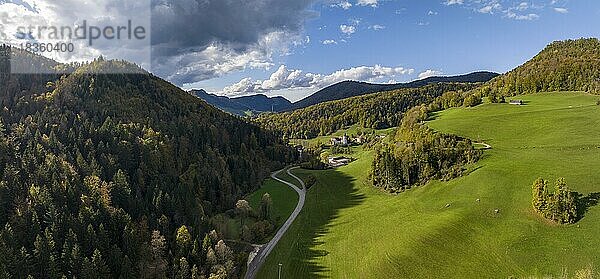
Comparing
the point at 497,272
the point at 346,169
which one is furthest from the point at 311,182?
the point at 497,272

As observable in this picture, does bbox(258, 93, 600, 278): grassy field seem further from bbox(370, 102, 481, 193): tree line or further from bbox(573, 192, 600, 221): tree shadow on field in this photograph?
bbox(370, 102, 481, 193): tree line

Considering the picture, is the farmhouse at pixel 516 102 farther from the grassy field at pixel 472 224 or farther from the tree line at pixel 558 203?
the tree line at pixel 558 203

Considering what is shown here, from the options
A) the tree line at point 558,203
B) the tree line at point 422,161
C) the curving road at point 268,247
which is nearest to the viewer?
the tree line at point 558,203

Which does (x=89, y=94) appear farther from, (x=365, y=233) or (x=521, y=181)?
(x=521, y=181)

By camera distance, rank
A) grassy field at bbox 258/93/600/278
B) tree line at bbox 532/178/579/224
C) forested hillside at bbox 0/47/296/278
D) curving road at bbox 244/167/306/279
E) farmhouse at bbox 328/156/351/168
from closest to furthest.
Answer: grassy field at bbox 258/93/600/278
forested hillside at bbox 0/47/296/278
tree line at bbox 532/178/579/224
curving road at bbox 244/167/306/279
farmhouse at bbox 328/156/351/168

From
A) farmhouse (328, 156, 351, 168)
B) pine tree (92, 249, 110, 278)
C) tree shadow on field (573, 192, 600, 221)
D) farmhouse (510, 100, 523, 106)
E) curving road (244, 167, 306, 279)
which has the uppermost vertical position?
farmhouse (510, 100, 523, 106)

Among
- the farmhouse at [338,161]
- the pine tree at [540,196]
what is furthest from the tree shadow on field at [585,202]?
the farmhouse at [338,161]

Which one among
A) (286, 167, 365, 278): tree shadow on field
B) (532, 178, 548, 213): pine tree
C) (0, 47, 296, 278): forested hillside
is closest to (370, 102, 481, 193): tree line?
(286, 167, 365, 278): tree shadow on field
